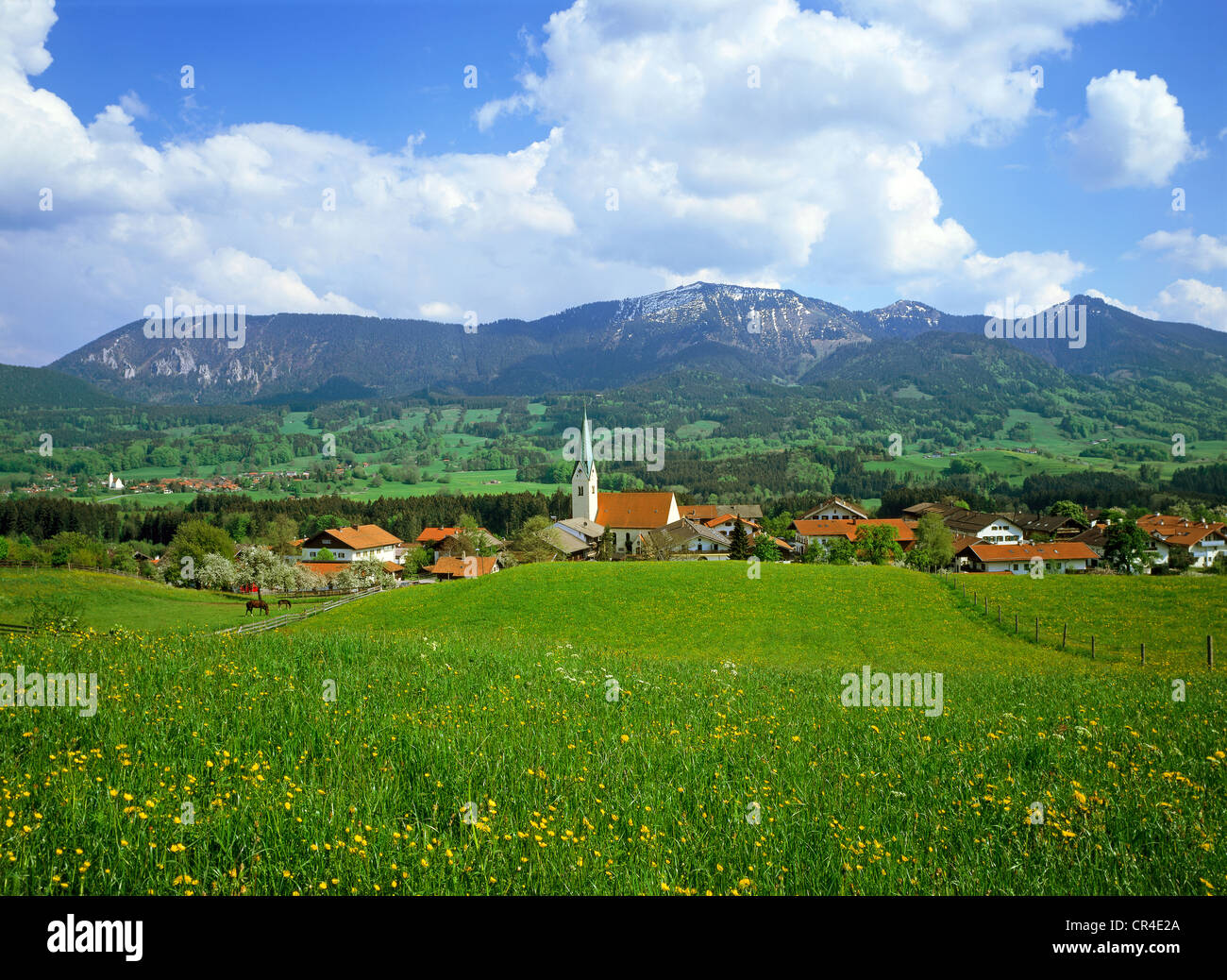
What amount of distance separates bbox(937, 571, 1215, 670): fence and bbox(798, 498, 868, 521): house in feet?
343

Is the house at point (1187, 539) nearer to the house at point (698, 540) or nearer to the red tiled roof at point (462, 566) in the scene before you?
the house at point (698, 540)

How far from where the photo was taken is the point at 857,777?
7629mm

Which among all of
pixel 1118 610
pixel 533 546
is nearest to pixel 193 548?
pixel 533 546

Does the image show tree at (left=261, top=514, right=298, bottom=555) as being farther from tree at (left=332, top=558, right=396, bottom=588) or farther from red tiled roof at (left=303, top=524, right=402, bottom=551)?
tree at (left=332, top=558, right=396, bottom=588)

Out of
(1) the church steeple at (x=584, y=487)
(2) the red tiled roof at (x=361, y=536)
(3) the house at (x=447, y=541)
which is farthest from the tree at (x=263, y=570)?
(1) the church steeple at (x=584, y=487)

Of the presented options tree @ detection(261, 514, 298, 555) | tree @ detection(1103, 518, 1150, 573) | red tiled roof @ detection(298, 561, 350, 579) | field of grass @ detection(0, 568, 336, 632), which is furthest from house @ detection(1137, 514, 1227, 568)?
tree @ detection(261, 514, 298, 555)

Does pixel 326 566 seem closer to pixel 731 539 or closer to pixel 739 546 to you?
pixel 731 539

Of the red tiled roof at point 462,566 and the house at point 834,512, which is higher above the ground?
the house at point 834,512

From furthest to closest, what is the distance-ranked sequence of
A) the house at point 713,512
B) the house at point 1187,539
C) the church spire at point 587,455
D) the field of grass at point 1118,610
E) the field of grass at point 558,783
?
the house at point 713,512 → the church spire at point 587,455 → the house at point 1187,539 → the field of grass at point 1118,610 → the field of grass at point 558,783

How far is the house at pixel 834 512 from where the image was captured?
492 ft

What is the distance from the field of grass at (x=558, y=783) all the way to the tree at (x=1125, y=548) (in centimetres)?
9248
